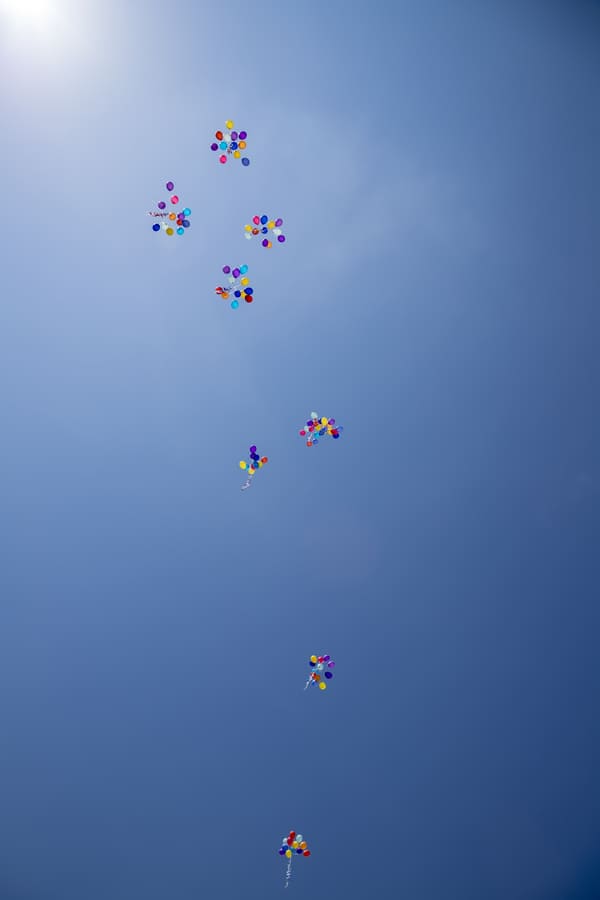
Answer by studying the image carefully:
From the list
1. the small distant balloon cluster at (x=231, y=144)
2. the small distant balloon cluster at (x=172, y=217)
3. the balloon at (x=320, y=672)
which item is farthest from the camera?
the balloon at (x=320, y=672)

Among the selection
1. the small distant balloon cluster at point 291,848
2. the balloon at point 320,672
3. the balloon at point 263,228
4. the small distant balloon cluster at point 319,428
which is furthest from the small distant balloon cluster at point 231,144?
the small distant balloon cluster at point 291,848

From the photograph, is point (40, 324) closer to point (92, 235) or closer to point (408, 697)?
point (92, 235)

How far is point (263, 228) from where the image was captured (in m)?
5.23

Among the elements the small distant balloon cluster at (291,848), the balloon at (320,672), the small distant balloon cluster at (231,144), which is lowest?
the small distant balloon cluster at (291,848)

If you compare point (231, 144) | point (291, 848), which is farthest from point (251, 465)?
point (291, 848)

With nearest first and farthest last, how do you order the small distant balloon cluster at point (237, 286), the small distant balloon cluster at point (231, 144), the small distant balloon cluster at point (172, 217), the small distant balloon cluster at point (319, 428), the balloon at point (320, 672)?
the small distant balloon cluster at point (231, 144)
the small distant balloon cluster at point (172, 217)
the small distant balloon cluster at point (237, 286)
the small distant balloon cluster at point (319, 428)
the balloon at point (320, 672)

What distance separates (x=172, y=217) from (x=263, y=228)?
2.02 feet

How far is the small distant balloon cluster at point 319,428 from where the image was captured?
5.64 meters

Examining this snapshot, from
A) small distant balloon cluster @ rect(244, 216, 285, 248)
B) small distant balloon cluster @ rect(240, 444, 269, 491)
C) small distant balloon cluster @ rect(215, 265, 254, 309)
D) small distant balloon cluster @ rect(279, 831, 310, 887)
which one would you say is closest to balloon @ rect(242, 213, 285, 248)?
small distant balloon cluster @ rect(244, 216, 285, 248)

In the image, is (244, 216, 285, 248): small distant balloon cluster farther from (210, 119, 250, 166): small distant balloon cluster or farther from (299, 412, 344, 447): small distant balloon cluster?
(299, 412, 344, 447): small distant balloon cluster

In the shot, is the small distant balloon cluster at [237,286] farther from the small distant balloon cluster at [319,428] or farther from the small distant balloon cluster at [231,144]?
the small distant balloon cluster at [319,428]

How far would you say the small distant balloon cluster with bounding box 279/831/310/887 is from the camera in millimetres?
5887

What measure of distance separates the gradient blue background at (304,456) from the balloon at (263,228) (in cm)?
7

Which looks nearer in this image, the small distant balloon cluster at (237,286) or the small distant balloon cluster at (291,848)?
the small distant balloon cluster at (237,286)
